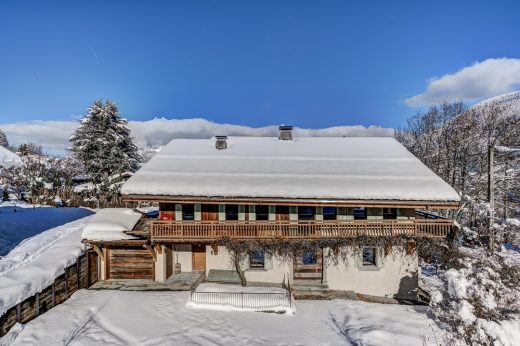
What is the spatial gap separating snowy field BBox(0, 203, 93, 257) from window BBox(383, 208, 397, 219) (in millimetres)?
21643

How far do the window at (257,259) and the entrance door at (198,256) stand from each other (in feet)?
9.43

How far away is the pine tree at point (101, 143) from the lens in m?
36.8

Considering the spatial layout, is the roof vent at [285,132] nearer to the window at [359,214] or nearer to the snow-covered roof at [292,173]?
the snow-covered roof at [292,173]

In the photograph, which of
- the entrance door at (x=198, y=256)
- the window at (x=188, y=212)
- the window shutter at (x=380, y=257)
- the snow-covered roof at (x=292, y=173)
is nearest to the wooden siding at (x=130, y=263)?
the entrance door at (x=198, y=256)

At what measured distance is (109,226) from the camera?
55.6 feet

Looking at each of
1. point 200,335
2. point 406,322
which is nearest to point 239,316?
point 200,335

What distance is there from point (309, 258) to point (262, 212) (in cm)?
374

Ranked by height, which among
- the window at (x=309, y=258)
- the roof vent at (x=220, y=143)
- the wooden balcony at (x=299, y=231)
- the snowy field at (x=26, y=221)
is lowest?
the window at (x=309, y=258)

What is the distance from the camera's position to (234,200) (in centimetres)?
1574

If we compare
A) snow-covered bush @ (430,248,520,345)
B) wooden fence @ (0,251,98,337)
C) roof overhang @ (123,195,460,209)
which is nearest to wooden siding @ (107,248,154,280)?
wooden fence @ (0,251,98,337)

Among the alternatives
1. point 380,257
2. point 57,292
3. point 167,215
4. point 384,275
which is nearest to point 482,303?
point 380,257

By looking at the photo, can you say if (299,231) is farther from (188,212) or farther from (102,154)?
(102,154)

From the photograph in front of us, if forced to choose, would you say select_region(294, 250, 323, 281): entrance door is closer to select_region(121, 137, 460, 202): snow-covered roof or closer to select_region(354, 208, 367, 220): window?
select_region(354, 208, 367, 220): window

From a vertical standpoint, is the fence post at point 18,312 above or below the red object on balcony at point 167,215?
below
